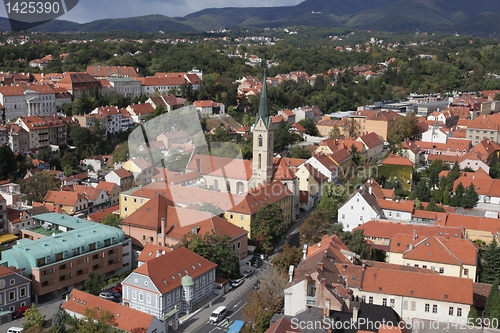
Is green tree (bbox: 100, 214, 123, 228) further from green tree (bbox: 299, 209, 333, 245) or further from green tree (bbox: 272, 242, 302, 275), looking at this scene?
green tree (bbox: 272, 242, 302, 275)

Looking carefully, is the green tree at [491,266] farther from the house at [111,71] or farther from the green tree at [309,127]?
the house at [111,71]

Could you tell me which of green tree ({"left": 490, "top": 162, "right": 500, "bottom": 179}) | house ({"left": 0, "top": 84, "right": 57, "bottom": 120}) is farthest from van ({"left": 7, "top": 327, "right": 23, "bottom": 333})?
house ({"left": 0, "top": 84, "right": 57, "bottom": 120})

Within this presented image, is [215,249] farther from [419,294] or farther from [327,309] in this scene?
[419,294]

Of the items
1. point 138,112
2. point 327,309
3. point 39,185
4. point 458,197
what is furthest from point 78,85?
point 327,309

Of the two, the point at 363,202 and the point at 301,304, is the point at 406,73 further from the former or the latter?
the point at 301,304

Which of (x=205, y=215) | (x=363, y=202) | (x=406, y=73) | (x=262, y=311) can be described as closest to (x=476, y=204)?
(x=363, y=202)

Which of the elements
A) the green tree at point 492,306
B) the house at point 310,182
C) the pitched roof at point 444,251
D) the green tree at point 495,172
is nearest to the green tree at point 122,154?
the house at point 310,182
